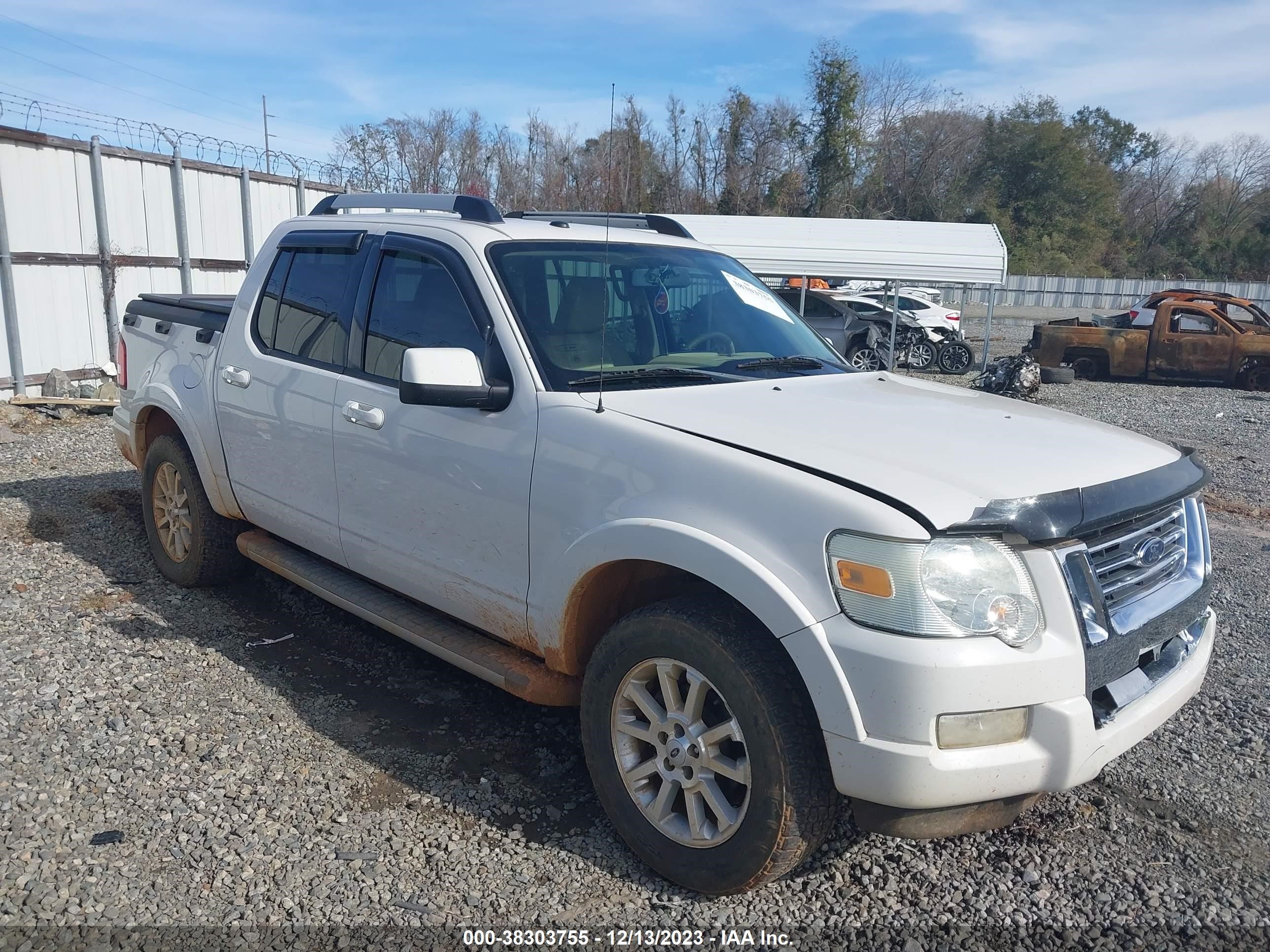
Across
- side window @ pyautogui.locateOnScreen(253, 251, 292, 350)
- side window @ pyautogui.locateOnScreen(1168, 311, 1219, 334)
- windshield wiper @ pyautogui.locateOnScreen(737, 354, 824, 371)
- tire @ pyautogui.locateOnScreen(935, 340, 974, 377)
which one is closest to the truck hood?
windshield wiper @ pyautogui.locateOnScreen(737, 354, 824, 371)

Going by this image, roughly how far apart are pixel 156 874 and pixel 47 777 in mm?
827

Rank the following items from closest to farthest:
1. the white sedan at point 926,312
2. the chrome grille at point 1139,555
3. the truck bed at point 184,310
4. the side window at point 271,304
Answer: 1. the chrome grille at point 1139,555
2. the side window at point 271,304
3. the truck bed at point 184,310
4. the white sedan at point 926,312

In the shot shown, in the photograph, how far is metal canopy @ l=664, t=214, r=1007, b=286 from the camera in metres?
20.3

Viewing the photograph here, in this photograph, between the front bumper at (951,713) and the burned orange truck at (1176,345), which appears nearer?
the front bumper at (951,713)

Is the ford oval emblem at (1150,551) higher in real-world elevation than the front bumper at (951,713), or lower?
higher

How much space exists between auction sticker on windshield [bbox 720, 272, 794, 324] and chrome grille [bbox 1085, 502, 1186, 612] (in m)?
1.85

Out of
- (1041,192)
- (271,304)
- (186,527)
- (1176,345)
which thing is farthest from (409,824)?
(1041,192)

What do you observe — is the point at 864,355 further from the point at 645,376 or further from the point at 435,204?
the point at 645,376

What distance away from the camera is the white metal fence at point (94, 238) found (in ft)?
36.5

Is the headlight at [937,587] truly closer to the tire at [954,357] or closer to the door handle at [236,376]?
the door handle at [236,376]

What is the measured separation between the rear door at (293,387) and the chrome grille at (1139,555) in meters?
2.92

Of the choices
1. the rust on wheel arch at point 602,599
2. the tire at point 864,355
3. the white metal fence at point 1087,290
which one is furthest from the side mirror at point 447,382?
the white metal fence at point 1087,290

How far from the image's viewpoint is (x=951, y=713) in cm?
243

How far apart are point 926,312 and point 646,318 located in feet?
69.7
